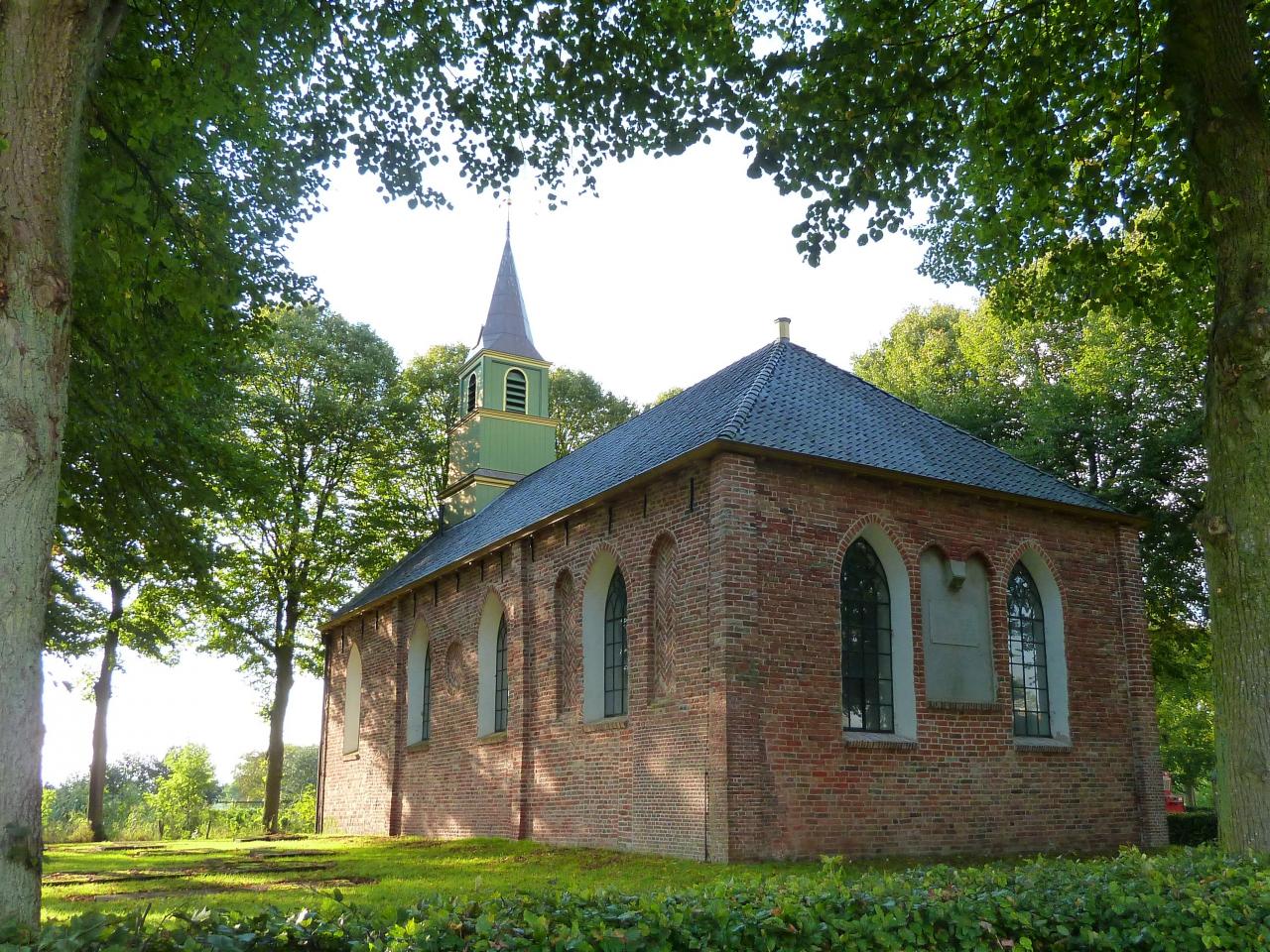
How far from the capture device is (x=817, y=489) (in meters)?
14.6

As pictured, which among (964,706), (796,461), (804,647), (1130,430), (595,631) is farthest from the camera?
(1130,430)

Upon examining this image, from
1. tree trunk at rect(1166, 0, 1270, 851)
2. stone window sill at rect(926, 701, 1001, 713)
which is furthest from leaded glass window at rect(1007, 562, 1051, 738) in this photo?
tree trunk at rect(1166, 0, 1270, 851)

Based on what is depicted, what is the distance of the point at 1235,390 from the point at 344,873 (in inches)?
447

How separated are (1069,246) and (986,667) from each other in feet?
20.5

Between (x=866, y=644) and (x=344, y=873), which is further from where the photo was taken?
Result: (x=866, y=644)

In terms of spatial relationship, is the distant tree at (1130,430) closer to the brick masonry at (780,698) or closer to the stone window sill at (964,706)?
the brick masonry at (780,698)

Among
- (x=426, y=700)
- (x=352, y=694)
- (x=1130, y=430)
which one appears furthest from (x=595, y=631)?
(x=1130, y=430)

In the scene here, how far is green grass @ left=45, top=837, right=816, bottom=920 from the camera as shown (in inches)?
407

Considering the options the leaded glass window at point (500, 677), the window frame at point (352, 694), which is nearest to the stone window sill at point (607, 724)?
the leaded glass window at point (500, 677)

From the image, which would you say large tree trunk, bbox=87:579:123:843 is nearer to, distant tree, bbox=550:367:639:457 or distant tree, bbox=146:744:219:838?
distant tree, bbox=146:744:219:838

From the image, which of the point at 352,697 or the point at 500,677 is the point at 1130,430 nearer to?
the point at 500,677

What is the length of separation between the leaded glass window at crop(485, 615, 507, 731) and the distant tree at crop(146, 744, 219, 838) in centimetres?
1710

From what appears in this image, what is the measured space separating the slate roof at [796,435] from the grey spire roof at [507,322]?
865 centimetres

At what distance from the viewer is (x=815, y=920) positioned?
194 inches
